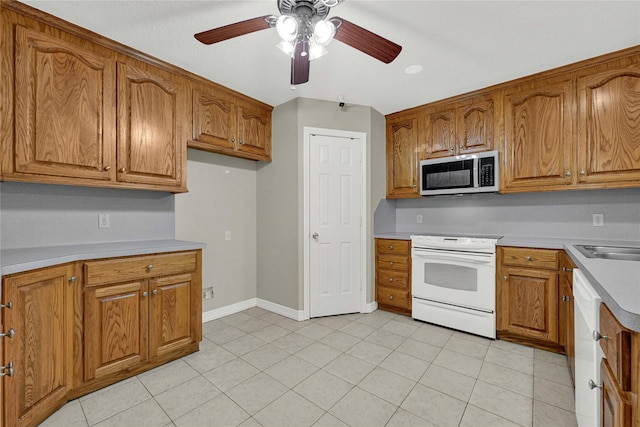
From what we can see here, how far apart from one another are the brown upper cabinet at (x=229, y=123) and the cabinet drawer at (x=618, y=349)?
283 cm

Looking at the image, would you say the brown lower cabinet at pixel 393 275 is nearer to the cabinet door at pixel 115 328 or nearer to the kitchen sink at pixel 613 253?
the kitchen sink at pixel 613 253

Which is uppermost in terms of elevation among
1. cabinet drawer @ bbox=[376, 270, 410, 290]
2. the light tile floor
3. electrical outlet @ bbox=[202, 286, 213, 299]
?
cabinet drawer @ bbox=[376, 270, 410, 290]

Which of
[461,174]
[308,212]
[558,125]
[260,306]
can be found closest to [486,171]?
[461,174]

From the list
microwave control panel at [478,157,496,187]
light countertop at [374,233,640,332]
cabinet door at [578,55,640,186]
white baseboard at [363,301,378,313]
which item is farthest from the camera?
white baseboard at [363,301,378,313]

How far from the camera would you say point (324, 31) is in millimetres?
1458

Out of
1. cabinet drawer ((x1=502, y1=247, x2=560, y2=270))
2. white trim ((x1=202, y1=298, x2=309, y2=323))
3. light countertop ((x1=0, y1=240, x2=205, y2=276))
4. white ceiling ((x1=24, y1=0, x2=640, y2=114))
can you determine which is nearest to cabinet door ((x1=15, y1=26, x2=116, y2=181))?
white ceiling ((x1=24, y1=0, x2=640, y2=114))

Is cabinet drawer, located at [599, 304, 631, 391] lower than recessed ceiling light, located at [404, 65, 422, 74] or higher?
lower

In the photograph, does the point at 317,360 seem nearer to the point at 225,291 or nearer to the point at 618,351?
the point at 225,291

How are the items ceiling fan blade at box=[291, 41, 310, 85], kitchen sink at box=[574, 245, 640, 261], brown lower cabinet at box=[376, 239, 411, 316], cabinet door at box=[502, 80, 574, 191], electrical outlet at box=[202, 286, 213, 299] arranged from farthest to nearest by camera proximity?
brown lower cabinet at box=[376, 239, 411, 316]
electrical outlet at box=[202, 286, 213, 299]
cabinet door at box=[502, 80, 574, 191]
kitchen sink at box=[574, 245, 640, 261]
ceiling fan blade at box=[291, 41, 310, 85]

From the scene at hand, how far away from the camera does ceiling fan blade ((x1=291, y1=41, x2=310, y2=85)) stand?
153 cm

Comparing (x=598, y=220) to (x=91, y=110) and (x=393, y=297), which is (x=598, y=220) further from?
(x=91, y=110)

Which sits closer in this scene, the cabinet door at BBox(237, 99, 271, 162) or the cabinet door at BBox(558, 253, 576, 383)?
the cabinet door at BBox(558, 253, 576, 383)

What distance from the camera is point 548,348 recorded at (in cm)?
233

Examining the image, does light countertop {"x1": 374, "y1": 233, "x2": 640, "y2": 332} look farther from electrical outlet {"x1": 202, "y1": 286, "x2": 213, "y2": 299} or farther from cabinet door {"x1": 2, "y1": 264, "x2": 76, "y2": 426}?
electrical outlet {"x1": 202, "y1": 286, "x2": 213, "y2": 299}
